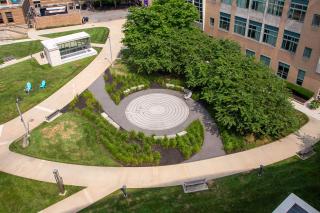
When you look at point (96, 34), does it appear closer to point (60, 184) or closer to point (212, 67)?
point (212, 67)

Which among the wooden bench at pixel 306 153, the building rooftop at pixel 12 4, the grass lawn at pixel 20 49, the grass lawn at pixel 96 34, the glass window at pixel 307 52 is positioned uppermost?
the building rooftop at pixel 12 4

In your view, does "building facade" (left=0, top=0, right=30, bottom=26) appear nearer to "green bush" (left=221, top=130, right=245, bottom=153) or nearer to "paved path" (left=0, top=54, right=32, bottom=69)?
→ "paved path" (left=0, top=54, right=32, bottom=69)

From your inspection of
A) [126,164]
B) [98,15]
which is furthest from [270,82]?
[98,15]

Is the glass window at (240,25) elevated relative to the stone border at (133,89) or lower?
elevated

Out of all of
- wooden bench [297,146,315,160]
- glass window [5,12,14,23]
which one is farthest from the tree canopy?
glass window [5,12,14,23]

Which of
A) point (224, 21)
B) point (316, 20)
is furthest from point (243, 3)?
point (316, 20)

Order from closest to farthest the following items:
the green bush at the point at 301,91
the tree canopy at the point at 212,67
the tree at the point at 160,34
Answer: the tree canopy at the point at 212,67 → the green bush at the point at 301,91 → the tree at the point at 160,34

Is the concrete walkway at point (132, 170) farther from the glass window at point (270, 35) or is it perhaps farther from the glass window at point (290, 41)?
the glass window at point (270, 35)

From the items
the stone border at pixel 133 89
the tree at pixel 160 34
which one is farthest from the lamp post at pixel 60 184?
the tree at pixel 160 34

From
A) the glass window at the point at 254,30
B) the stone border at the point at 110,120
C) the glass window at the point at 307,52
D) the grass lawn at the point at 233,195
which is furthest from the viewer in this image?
the glass window at the point at 254,30
